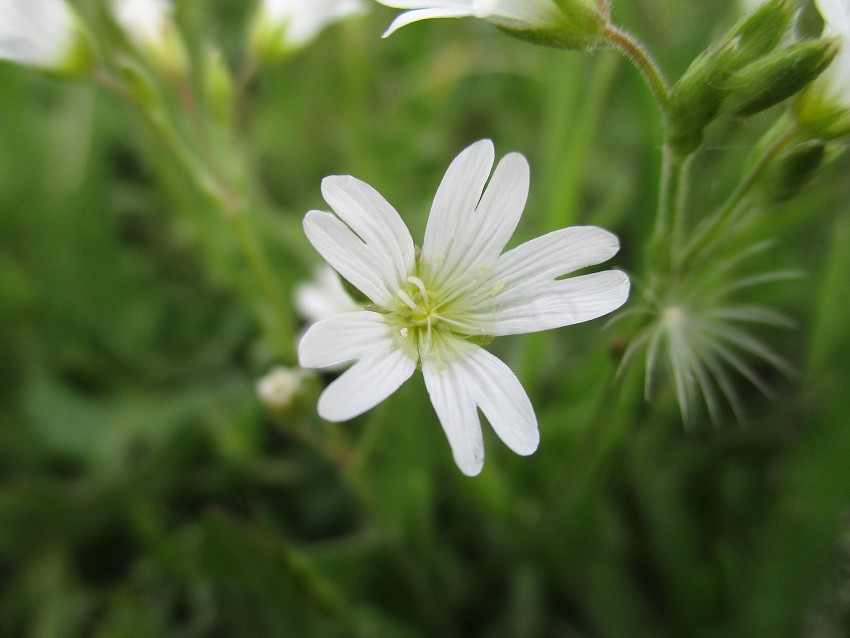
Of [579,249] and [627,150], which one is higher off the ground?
[627,150]

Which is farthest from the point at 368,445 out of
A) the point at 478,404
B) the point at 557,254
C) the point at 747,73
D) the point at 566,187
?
the point at 747,73

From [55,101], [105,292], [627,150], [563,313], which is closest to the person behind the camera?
[563,313]

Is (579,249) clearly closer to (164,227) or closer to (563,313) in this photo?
(563,313)

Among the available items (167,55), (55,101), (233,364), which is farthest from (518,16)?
(55,101)

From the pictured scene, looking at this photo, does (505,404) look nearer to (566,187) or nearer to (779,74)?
(779,74)

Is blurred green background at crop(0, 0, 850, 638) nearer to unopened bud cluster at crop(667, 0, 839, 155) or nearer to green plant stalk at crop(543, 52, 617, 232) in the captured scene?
green plant stalk at crop(543, 52, 617, 232)

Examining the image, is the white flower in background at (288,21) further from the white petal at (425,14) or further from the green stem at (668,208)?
the green stem at (668,208)
